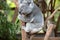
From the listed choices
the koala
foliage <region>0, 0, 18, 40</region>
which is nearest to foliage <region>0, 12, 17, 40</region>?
foliage <region>0, 0, 18, 40</region>

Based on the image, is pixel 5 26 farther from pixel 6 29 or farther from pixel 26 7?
pixel 26 7

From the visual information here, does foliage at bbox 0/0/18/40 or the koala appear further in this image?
foliage at bbox 0/0/18/40

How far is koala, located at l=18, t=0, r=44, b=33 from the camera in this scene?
101 cm

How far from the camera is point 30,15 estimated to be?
1047mm

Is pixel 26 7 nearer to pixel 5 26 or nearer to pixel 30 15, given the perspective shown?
pixel 30 15

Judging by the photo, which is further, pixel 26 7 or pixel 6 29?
pixel 6 29

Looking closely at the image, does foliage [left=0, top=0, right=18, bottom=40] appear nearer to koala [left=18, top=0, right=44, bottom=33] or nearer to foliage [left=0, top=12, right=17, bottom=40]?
foliage [left=0, top=12, right=17, bottom=40]

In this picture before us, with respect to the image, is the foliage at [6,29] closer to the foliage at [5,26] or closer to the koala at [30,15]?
the foliage at [5,26]

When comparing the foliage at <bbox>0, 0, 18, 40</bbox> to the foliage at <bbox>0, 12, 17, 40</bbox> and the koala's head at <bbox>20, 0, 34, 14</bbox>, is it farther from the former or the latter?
the koala's head at <bbox>20, 0, 34, 14</bbox>

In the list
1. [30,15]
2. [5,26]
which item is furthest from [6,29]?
[30,15]

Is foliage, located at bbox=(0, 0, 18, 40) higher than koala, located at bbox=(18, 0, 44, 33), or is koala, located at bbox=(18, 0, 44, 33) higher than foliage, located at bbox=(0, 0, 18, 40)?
koala, located at bbox=(18, 0, 44, 33)

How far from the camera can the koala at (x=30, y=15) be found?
1006 millimetres

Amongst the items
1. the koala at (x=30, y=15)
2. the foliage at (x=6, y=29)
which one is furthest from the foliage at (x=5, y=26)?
the koala at (x=30, y=15)

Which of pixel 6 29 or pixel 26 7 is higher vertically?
pixel 26 7
